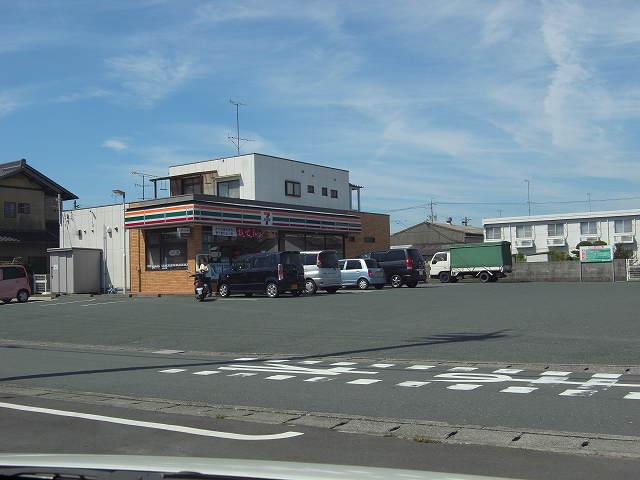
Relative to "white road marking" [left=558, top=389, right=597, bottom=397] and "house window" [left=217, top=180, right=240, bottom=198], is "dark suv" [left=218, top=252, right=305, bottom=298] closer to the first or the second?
"house window" [left=217, top=180, right=240, bottom=198]

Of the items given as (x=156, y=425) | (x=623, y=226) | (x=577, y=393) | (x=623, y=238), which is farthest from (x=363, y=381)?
(x=623, y=226)

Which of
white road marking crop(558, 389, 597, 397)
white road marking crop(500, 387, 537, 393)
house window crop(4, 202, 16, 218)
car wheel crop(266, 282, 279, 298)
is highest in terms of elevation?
house window crop(4, 202, 16, 218)

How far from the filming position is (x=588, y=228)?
65.2m

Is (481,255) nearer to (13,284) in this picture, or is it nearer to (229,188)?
(229,188)

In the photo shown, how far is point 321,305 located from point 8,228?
29.6m

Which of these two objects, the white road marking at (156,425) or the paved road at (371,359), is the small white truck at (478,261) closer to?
the paved road at (371,359)

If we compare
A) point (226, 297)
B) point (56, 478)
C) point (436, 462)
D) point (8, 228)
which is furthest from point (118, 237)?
point (56, 478)

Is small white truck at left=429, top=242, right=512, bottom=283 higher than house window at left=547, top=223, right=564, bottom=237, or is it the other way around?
house window at left=547, top=223, right=564, bottom=237

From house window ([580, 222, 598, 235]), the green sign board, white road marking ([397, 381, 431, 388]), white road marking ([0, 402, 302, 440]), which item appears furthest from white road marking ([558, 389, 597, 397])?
house window ([580, 222, 598, 235])

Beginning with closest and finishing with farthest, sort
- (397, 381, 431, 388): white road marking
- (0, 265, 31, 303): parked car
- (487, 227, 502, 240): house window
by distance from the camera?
1. (397, 381, 431, 388): white road marking
2. (0, 265, 31, 303): parked car
3. (487, 227, 502, 240): house window

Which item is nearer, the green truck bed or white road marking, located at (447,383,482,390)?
white road marking, located at (447,383,482,390)

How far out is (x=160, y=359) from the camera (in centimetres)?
1336

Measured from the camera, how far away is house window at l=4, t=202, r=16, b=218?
4434 centimetres

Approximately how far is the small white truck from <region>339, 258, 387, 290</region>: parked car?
11.3 metres
